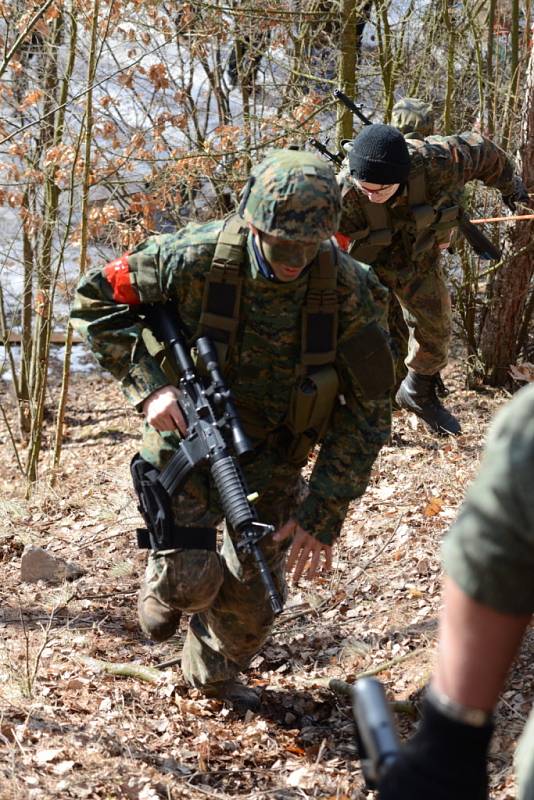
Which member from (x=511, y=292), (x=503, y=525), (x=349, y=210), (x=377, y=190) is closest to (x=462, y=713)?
(x=503, y=525)

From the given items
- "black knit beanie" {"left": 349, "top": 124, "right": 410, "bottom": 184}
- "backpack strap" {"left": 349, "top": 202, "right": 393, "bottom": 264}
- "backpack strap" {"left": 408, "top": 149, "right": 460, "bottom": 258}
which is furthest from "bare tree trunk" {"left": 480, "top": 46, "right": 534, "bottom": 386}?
"black knit beanie" {"left": 349, "top": 124, "right": 410, "bottom": 184}

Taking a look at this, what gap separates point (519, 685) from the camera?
12.9ft

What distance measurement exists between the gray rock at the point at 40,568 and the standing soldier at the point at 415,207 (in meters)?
2.51

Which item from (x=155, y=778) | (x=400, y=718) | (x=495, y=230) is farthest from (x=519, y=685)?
(x=495, y=230)

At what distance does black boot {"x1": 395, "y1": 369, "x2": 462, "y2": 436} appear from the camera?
6.98m

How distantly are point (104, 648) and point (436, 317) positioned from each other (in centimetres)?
308

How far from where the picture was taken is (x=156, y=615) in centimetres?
395

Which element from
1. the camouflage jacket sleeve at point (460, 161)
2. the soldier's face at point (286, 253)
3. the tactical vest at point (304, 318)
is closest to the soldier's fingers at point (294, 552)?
the tactical vest at point (304, 318)

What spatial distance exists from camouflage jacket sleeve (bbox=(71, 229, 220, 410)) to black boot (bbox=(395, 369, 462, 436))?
3513 mm

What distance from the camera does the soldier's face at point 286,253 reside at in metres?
3.36

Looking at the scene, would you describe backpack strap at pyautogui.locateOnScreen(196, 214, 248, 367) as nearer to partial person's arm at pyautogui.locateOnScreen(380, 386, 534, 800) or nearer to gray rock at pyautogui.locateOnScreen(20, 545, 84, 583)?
partial person's arm at pyautogui.locateOnScreen(380, 386, 534, 800)

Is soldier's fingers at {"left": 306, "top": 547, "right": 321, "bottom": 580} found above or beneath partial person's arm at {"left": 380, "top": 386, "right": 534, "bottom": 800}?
beneath

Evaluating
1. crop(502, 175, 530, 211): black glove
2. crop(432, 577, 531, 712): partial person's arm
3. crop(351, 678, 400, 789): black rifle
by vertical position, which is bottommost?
crop(351, 678, 400, 789): black rifle

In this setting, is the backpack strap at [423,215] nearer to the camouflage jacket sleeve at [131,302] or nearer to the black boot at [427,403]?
the black boot at [427,403]
